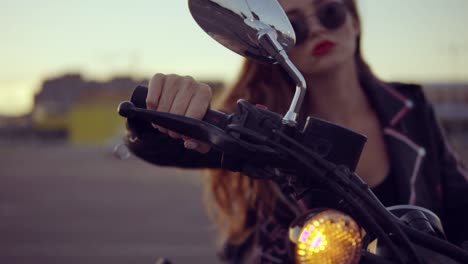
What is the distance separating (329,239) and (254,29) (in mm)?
362

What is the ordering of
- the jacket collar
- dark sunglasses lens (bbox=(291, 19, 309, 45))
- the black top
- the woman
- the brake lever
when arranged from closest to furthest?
the brake lever < dark sunglasses lens (bbox=(291, 19, 309, 45)) < the woman < the black top < the jacket collar

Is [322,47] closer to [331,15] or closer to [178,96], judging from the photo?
[331,15]

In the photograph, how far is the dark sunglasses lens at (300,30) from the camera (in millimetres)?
1569

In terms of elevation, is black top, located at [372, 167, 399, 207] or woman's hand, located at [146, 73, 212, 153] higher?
woman's hand, located at [146, 73, 212, 153]

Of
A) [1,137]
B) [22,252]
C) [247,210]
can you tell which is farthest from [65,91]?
[247,210]

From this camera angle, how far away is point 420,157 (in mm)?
1864

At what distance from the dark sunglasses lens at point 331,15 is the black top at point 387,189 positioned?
54cm

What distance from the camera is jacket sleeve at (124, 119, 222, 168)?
3.66ft

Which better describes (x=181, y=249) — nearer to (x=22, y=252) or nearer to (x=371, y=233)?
(x=22, y=252)

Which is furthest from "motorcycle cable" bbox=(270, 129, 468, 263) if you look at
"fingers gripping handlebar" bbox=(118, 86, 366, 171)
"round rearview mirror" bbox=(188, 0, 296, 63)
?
"round rearview mirror" bbox=(188, 0, 296, 63)

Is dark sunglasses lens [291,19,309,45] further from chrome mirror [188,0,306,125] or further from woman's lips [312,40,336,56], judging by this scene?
chrome mirror [188,0,306,125]

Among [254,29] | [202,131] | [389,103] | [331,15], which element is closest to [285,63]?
[254,29]

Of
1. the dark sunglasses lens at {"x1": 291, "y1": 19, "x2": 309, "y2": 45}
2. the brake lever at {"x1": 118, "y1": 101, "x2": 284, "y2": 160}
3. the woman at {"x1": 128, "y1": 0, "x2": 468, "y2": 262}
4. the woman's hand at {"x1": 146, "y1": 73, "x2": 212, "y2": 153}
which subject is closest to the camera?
the brake lever at {"x1": 118, "y1": 101, "x2": 284, "y2": 160}

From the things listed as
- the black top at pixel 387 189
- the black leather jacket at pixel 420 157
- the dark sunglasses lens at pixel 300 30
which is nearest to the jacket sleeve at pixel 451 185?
the black leather jacket at pixel 420 157
